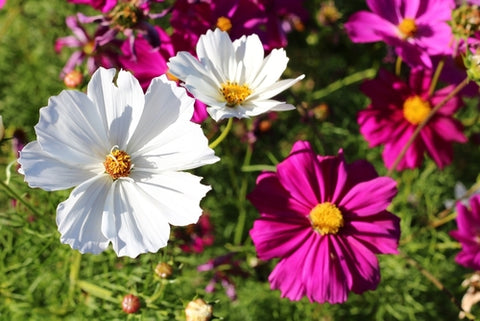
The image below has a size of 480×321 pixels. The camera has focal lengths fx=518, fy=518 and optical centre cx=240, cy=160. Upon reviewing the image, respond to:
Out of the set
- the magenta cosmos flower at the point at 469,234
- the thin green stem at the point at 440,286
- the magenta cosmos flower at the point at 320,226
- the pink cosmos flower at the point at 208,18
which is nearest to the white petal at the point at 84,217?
the magenta cosmos flower at the point at 320,226

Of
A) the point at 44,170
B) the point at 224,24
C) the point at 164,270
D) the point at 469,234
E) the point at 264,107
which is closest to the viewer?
the point at 44,170

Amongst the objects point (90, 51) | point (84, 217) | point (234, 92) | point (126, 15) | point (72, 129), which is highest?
point (90, 51)

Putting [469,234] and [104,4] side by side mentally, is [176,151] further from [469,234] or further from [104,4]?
[469,234]

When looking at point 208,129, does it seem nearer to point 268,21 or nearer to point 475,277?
point 268,21

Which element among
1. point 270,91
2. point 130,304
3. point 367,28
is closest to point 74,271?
point 130,304

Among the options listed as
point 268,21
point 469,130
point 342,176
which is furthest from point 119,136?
point 469,130

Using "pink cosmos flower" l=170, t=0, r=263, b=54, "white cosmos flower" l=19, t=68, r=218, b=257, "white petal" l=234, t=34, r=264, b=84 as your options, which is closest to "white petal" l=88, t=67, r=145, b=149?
"white cosmos flower" l=19, t=68, r=218, b=257

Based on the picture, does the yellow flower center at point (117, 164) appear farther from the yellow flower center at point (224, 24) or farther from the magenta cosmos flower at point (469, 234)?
the magenta cosmos flower at point (469, 234)
